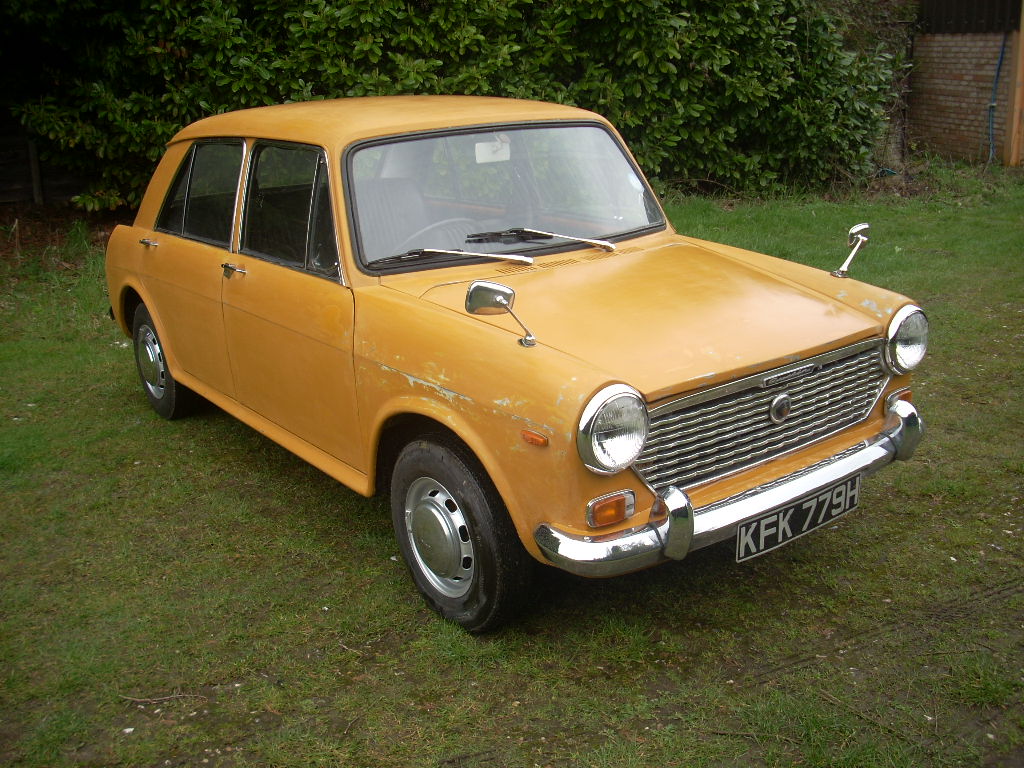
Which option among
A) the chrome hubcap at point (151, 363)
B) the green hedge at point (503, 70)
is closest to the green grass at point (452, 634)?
the chrome hubcap at point (151, 363)

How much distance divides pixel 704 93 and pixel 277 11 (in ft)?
14.6

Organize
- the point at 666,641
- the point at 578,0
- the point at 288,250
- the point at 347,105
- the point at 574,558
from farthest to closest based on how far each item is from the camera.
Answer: the point at 578,0, the point at 347,105, the point at 288,250, the point at 666,641, the point at 574,558

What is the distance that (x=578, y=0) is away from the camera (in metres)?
9.40

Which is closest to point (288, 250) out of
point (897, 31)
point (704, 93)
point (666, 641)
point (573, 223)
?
point (573, 223)

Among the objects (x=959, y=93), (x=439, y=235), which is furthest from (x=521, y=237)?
(x=959, y=93)

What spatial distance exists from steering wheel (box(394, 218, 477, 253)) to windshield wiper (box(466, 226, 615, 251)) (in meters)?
0.04

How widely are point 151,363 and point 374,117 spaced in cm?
239

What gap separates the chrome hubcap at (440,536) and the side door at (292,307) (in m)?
0.42

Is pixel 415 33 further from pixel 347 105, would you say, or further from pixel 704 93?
pixel 347 105

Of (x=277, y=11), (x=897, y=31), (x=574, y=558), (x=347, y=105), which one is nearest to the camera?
(x=574, y=558)

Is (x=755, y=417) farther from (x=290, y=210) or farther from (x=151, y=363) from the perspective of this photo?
(x=151, y=363)

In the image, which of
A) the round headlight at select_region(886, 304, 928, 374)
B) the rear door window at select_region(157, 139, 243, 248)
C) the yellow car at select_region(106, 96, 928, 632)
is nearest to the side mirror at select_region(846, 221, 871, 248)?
the yellow car at select_region(106, 96, 928, 632)

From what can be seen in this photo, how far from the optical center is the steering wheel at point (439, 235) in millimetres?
3943

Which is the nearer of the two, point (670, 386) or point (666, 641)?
point (670, 386)
